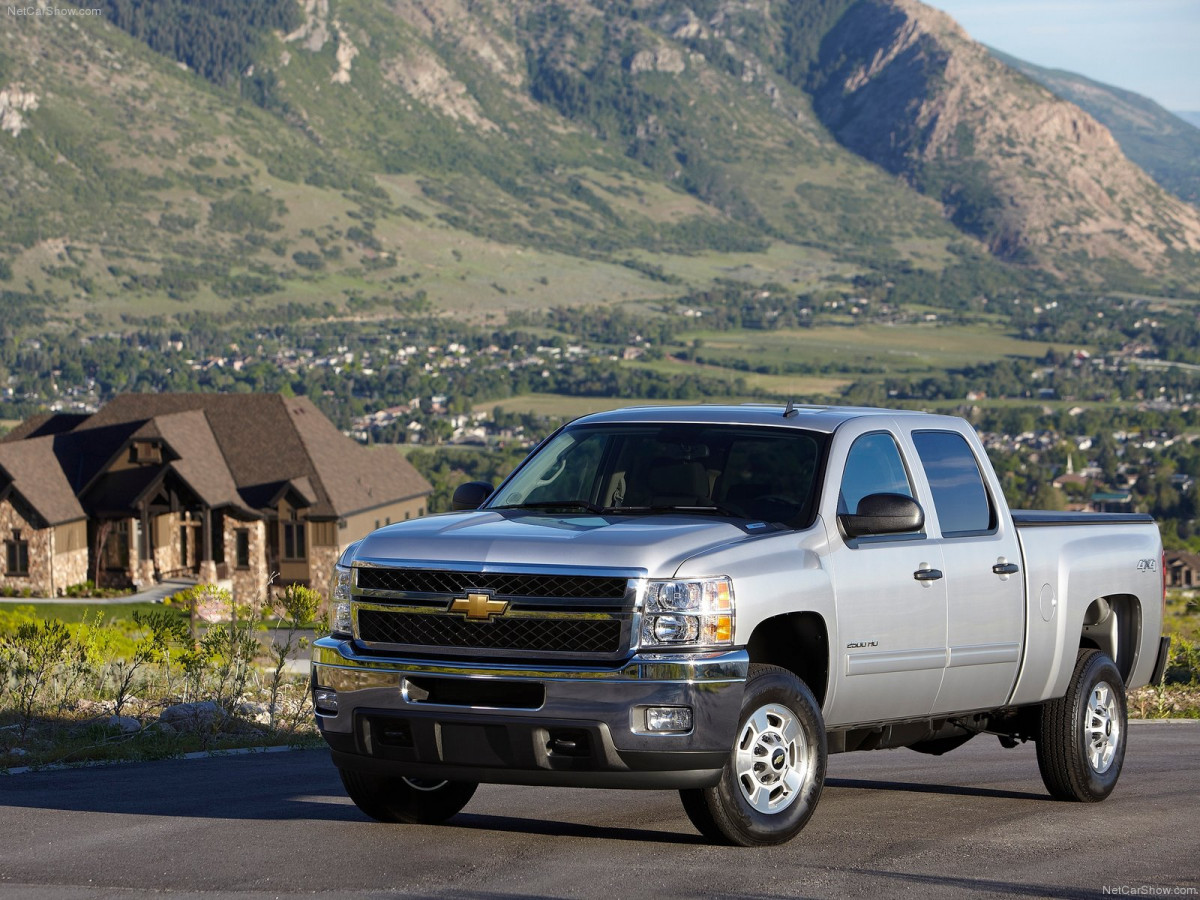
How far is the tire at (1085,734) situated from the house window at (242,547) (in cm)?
4256

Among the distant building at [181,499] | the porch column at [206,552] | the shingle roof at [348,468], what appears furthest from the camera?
the shingle roof at [348,468]

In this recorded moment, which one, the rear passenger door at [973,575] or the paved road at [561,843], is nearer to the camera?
the paved road at [561,843]

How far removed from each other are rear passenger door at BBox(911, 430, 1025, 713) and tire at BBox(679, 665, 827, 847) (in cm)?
124

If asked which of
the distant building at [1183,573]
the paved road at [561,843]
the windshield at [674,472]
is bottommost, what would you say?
the distant building at [1183,573]

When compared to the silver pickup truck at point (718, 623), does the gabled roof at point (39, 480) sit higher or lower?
lower

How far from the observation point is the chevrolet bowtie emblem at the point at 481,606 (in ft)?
26.9

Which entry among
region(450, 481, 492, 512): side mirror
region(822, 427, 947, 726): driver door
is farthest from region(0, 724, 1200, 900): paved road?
region(450, 481, 492, 512): side mirror

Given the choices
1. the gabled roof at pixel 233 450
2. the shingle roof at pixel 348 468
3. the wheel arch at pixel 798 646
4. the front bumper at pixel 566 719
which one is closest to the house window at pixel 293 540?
the gabled roof at pixel 233 450

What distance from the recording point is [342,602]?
28.9ft

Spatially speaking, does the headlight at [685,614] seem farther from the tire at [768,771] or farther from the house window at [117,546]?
the house window at [117,546]

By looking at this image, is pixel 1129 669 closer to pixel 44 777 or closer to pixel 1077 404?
pixel 44 777

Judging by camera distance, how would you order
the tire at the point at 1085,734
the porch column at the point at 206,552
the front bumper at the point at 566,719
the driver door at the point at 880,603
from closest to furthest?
the front bumper at the point at 566,719
the driver door at the point at 880,603
the tire at the point at 1085,734
the porch column at the point at 206,552

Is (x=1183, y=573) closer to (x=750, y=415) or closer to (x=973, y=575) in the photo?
(x=973, y=575)

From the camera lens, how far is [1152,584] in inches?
450
